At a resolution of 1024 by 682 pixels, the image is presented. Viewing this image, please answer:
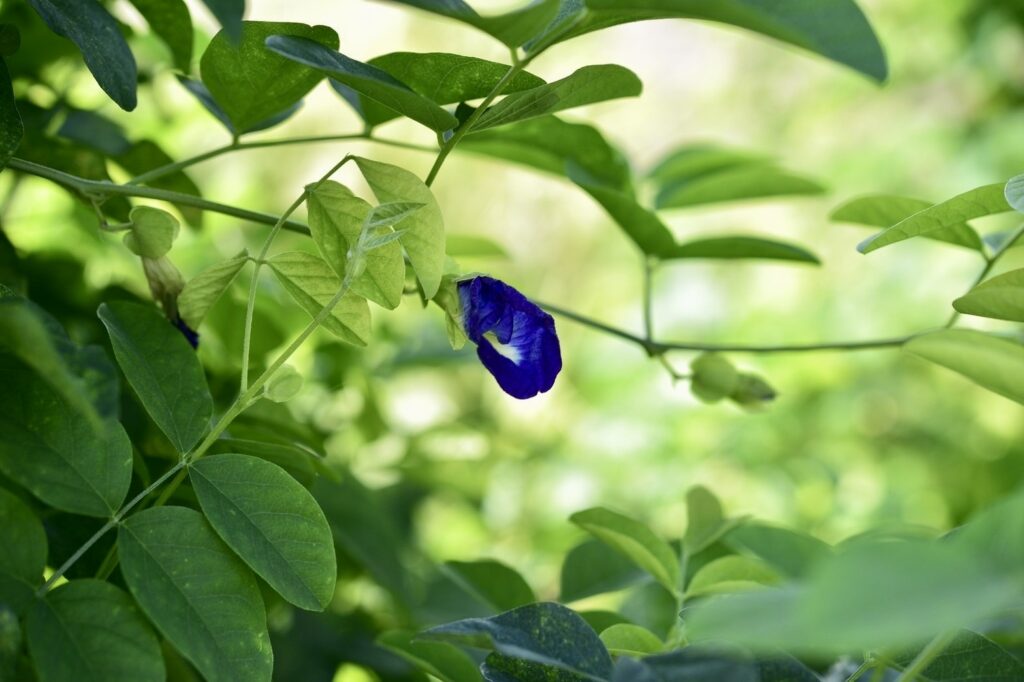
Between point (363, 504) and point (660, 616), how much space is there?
0.81 feet

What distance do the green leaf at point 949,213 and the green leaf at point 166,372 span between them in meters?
0.31

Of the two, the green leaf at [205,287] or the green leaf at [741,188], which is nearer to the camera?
the green leaf at [205,287]

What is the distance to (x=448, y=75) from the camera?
470 millimetres

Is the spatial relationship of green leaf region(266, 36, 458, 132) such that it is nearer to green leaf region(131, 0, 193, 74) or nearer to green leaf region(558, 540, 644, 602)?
green leaf region(131, 0, 193, 74)

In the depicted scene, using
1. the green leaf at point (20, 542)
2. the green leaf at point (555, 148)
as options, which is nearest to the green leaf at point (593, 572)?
the green leaf at point (555, 148)

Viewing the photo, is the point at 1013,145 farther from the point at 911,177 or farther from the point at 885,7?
the point at 885,7

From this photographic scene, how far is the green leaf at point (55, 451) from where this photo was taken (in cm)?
39

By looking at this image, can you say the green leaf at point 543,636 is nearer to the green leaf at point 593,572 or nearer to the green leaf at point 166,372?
the green leaf at point 166,372

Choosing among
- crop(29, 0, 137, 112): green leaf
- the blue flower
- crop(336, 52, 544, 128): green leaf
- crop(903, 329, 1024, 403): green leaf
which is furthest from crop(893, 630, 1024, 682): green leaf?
crop(29, 0, 137, 112): green leaf

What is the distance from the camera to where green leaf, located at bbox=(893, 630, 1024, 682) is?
38 centimetres

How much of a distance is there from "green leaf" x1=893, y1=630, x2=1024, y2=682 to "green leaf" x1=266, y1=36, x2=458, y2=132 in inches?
11.9

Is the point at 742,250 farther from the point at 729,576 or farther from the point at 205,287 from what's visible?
the point at 205,287

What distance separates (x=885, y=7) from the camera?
114 inches

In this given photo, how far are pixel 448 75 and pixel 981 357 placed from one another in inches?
10.5
